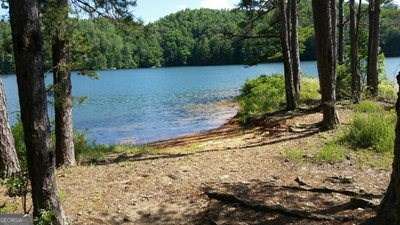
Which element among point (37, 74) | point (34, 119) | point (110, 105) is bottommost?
point (110, 105)

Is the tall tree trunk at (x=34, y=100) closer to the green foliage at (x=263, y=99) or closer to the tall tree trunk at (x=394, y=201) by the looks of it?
the tall tree trunk at (x=394, y=201)

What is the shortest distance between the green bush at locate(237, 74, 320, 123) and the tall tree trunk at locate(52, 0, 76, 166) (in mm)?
9466

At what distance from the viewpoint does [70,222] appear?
6.88 m

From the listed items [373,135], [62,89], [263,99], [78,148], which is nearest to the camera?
[62,89]

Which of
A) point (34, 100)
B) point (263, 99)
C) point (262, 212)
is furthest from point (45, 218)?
point (263, 99)

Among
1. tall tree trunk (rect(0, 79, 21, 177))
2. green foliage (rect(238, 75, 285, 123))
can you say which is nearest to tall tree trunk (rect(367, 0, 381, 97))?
green foliage (rect(238, 75, 285, 123))

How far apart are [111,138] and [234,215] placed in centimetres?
1726

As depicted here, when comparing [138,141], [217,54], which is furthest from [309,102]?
[217,54]

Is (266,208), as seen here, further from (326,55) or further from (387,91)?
(387,91)

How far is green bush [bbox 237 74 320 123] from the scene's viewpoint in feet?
65.9

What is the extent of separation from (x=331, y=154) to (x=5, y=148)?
5822mm

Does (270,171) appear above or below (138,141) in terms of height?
above

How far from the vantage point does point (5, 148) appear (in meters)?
8.86

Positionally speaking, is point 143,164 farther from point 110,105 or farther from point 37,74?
point 110,105
